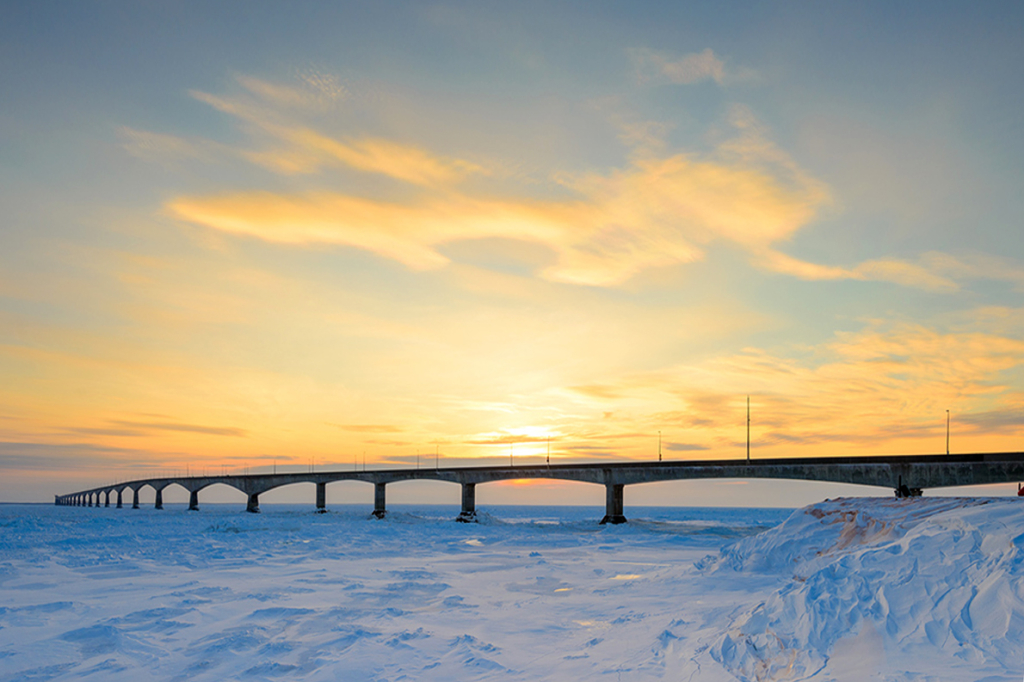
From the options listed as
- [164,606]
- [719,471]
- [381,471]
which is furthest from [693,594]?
[381,471]

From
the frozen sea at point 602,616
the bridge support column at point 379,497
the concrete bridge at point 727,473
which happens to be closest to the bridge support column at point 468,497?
the concrete bridge at point 727,473

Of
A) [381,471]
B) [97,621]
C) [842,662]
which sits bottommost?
[381,471]

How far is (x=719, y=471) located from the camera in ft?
257

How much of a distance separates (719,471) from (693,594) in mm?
61222

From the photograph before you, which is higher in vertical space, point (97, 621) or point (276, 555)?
point (97, 621)

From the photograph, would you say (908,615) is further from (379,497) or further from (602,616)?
(379,497)

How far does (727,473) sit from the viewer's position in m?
77.3

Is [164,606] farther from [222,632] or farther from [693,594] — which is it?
[693,594]

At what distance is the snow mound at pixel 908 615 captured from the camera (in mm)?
11078

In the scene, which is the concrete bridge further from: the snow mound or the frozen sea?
the snow mound

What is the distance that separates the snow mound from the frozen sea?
39 mm

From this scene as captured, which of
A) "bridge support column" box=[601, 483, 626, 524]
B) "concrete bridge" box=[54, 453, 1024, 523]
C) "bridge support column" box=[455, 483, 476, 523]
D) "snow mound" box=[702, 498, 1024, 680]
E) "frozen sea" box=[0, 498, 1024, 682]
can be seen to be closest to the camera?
"snow mound" box=[702, 498, 1024, 680]

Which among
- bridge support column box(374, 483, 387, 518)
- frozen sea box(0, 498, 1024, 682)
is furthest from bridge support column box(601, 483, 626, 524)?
frozen sea box(0, 498, 1024, 682)

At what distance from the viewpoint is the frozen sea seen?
39.9ft
